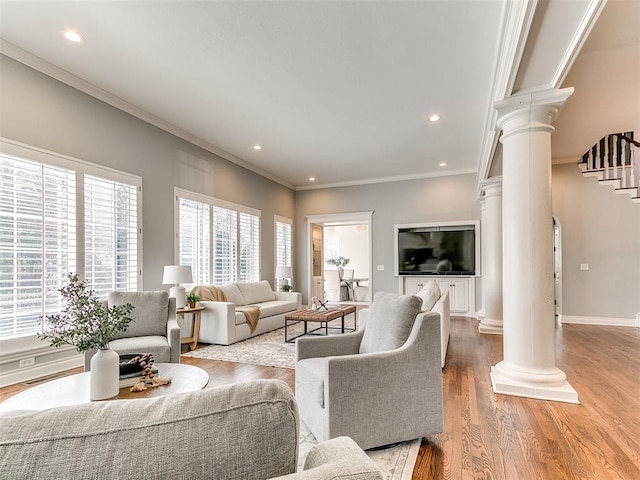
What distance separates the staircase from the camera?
5.76m

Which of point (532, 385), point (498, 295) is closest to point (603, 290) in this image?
point (498, 295)

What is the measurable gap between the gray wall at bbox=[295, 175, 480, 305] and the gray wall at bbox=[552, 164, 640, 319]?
5.34 feet

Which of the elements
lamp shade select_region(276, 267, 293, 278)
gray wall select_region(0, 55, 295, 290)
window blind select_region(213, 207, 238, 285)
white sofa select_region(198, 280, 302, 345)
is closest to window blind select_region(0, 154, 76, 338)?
gray wall select_region(0, 55, 295, 290)

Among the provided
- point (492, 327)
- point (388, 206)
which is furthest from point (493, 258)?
point (388, 206)

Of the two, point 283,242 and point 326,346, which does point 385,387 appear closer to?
point 326,346

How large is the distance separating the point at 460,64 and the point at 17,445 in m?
4.11

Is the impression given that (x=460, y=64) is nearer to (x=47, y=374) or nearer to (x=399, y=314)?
(x=399, y=314)

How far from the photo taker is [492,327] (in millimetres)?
5773

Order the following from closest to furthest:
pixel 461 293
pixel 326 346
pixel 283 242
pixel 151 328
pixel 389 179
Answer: pixel 326 346 → pixel 151 328 → pixel 461 293 → pixel 389 179 → pixel 283 242

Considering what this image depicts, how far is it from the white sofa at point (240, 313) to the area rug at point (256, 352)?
0.14 meters

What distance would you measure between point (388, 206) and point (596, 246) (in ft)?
13.2

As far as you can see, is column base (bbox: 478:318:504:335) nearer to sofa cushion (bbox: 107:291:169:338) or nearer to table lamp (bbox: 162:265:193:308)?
table lamp (bbox: 162:265:193:308)

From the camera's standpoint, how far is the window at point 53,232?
3.34m

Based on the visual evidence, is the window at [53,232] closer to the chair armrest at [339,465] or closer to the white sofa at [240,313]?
the white sofa at [240,313]
